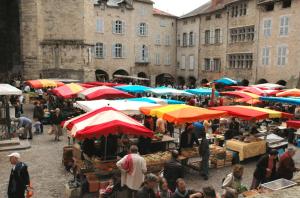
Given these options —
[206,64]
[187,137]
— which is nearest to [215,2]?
[206,64]

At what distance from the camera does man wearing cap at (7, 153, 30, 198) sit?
6.89 meters

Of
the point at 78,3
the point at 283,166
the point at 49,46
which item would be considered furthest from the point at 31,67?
the point at 283,166

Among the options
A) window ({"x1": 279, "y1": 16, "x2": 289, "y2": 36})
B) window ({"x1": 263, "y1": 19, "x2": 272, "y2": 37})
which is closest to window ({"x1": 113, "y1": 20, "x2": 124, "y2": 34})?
window ({"x1": 263, "y1": 19, "x2": 272, "y2": 37})

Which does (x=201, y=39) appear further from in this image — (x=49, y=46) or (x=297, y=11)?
(x=49, y=46)

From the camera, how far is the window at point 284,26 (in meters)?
29.9

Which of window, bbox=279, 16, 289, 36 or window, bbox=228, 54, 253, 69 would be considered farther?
window, bbox=228, 54, 253, 69

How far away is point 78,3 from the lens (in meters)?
33.6

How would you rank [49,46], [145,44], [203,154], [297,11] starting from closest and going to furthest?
[203,154] → [297,11] → [49,46] → [145,44]

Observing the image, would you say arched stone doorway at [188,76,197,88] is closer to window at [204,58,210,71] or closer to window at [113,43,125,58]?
window at [204,58,210,71]

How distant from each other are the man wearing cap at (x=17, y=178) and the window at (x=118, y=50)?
34968 millimetres

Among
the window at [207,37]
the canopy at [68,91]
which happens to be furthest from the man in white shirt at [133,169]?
the window at [207,37]

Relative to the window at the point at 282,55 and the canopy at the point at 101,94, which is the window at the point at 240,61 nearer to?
the window at the point at 282,55

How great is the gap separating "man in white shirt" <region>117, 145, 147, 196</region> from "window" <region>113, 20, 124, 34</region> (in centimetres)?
3483

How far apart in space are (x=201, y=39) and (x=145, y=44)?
7.27 m
